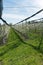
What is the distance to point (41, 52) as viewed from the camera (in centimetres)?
1836

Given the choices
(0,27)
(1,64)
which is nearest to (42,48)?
(1,64)

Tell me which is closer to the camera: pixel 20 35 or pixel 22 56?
pixel 22 56

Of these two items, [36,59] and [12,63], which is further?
[12,63]

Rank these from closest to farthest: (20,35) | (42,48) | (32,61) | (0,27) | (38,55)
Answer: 1. (32,61)
2. (38,55)
3. (42,48)
4. (20,35)
5. (0,27)

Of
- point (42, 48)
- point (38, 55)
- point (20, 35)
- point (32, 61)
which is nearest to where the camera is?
point (32, 61)

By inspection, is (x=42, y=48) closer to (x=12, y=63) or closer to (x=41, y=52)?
(x=41, y=52)

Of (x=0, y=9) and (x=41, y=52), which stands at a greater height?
(x=0, y=9)

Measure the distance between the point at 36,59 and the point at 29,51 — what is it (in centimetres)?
318

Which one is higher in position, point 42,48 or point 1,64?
point 42,48

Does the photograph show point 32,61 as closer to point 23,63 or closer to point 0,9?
point 23,63

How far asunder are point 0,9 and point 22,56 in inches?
594

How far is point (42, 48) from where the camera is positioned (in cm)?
1912

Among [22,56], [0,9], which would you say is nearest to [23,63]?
[22,56]

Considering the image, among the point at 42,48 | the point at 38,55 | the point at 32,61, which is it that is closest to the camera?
the point at 32,61
